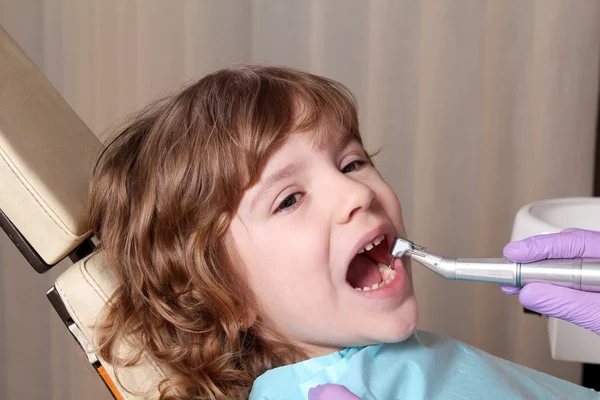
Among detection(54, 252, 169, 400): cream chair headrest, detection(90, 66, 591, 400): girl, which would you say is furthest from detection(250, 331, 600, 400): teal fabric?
detection(54, 252, 169, 400): cream chair headrest

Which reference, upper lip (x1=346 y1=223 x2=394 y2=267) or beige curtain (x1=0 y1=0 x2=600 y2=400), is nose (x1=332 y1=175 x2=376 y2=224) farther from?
beige curtain (x1=0 y1=0 x2=600 y2=400)

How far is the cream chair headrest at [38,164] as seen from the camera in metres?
1.02

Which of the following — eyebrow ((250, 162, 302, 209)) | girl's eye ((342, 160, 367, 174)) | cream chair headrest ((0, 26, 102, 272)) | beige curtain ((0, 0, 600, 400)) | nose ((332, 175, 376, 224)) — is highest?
cream chair headrest ((0, 26, 102, 272))

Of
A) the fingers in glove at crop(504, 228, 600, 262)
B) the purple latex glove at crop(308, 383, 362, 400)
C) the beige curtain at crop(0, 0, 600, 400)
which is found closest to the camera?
the purple latex glove at crop(308, 383, 362, 400)

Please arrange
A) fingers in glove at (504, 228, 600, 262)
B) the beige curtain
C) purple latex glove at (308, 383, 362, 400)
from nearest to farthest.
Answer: purple latex glove at (308, 383, 362, 400) < fingers in glove at (504, 228, 600, 262) < the beige curtain

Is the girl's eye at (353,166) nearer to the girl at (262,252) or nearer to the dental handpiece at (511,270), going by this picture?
the girl at (262,252)

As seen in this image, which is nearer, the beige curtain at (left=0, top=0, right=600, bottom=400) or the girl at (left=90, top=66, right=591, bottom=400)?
the girl at (left=90, top=66, right=591, bottom=400)

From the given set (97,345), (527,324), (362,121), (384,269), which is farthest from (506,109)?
(97,345)

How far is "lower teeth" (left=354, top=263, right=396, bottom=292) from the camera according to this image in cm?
101

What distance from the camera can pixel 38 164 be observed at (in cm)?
104

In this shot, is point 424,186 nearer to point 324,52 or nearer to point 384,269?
point 324,52

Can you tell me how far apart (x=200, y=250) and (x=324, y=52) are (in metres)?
1.05

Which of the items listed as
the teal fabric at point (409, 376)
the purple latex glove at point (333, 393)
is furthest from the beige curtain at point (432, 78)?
the purple latex glove at point (333, 393)

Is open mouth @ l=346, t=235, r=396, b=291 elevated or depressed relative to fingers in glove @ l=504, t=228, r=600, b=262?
elevated
